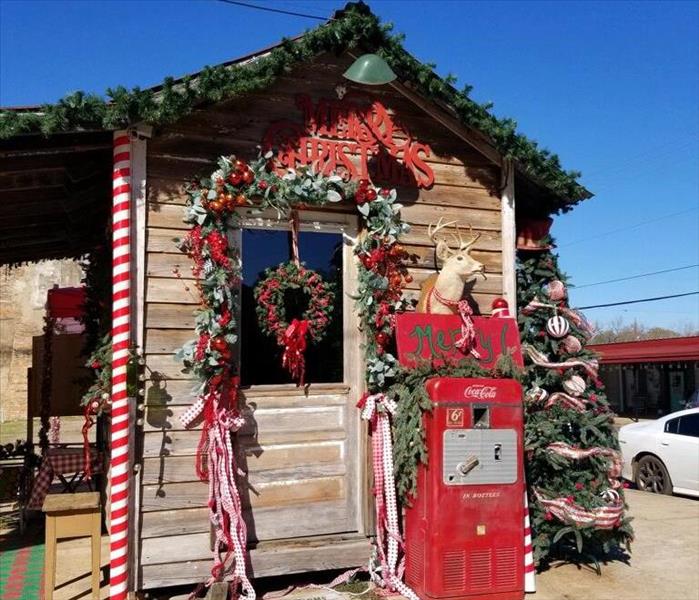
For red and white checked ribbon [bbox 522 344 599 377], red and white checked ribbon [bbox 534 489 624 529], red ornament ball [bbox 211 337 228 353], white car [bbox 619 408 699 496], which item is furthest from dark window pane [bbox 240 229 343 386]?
white car [bbox 619 408 699 496]

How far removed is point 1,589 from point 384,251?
4119 millimetres

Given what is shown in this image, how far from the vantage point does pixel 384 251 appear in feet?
18.6

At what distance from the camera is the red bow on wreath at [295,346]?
5406mm

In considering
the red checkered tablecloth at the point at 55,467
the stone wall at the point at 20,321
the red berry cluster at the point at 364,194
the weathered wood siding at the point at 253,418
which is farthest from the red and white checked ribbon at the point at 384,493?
the stone wall at the point at 20,321

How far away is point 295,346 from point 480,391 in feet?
4.90

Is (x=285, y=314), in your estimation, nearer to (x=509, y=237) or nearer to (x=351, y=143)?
(x=351, y=143)

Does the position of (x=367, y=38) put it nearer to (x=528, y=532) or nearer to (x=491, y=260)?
(x=491, y=260)

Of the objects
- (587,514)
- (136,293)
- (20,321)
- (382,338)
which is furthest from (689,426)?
(20,321)

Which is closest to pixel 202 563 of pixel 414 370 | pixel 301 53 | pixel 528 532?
pixel 414 370

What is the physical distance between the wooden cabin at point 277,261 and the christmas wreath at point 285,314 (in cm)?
13

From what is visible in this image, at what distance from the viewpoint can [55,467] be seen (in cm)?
757

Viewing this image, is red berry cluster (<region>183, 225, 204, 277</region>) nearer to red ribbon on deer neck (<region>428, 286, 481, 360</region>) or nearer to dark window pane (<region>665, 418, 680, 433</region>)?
red ribbon on deer neck (<region>428, 286, 481, 360</region>)

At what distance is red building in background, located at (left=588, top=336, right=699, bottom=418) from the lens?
22359 millimetres

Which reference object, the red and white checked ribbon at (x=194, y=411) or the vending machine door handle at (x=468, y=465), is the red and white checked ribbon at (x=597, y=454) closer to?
the vending machine door handle at (x=468, y=465)
